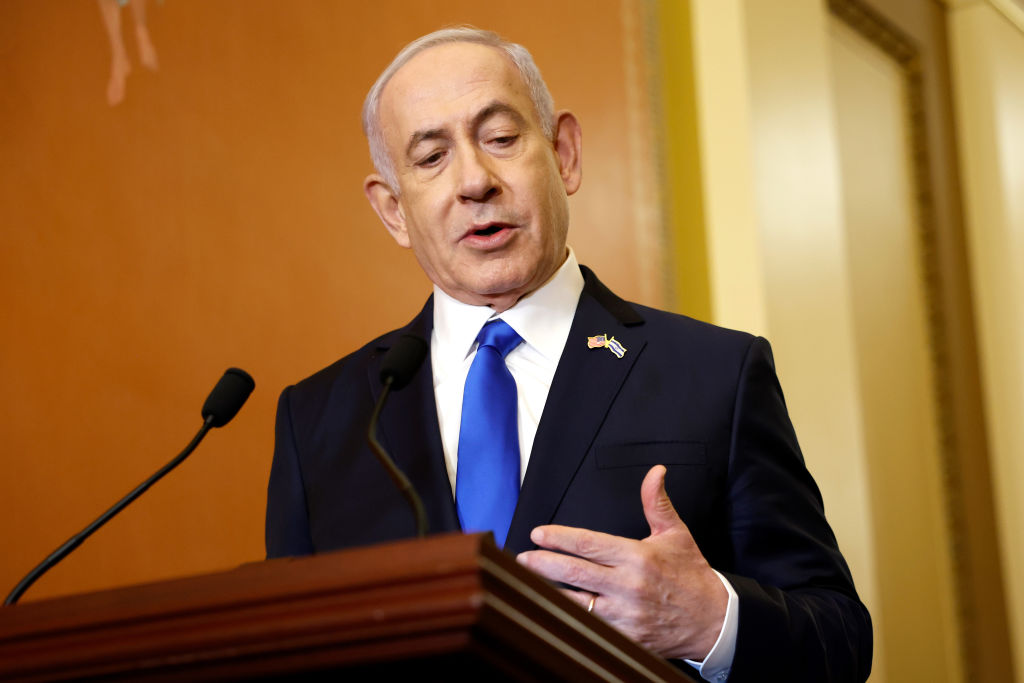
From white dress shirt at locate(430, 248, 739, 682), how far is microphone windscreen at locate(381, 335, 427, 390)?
1.05 ft

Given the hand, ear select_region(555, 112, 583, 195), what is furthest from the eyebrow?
the hand

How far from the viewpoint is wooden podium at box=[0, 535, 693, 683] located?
732mm

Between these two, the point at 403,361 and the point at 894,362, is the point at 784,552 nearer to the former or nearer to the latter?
the point at 403,361

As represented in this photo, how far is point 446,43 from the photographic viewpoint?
5.62 feet

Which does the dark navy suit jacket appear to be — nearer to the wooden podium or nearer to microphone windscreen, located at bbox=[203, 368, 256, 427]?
microphone windscreen, located at bbox=[203, 368, 256, 427]

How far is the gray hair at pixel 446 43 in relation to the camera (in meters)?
1.72

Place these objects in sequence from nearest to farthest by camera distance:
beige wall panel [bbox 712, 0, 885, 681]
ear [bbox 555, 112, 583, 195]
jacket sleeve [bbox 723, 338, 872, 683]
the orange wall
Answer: jacket sleeve [bbox 723, 338, 872, 683]
ear [bbox 555, 112, 583, 195]
the orange wall
beige wall panel [bbox 712, 0, 885, 681]

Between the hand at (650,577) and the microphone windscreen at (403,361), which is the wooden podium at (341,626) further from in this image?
the microphone windscreen at (403,361)

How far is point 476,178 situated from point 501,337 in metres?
0.23

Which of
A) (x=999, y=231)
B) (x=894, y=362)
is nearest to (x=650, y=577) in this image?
(x=894, y=362)

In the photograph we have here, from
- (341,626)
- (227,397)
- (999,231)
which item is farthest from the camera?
(999,231)

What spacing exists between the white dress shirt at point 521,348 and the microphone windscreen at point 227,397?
314mm

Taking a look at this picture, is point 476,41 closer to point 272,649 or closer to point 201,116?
point 201,116

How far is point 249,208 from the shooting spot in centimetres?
229
